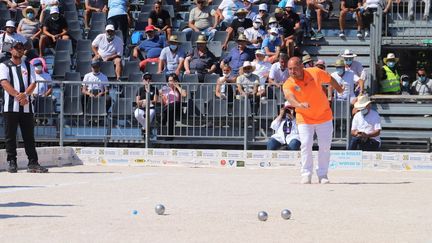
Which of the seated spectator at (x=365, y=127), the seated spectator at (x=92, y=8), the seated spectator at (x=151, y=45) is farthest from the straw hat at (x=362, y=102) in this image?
the seated spectator at (x=92, y=8)

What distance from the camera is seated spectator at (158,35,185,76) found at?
75.4ft

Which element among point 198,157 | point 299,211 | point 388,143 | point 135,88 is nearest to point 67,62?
point 135,88

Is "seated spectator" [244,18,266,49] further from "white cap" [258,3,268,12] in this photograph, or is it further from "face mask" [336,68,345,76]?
"face mask" [336,68,345,76]

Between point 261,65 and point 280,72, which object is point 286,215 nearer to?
point 280,72

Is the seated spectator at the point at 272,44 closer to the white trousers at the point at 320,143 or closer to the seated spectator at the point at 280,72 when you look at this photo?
the seated spectator at the point at 280,72

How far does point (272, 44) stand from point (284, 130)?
11.1 feet

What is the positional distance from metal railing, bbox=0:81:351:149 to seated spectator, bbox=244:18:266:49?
2.84 meters

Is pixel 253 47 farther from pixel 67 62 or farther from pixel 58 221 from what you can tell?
pixel 58 221

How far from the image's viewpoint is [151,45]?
79.4ft

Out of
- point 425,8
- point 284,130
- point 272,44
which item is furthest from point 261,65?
point 425,8

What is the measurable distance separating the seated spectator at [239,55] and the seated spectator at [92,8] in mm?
4923

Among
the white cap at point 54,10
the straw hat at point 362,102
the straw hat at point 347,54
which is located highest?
the white cap at point 54,10

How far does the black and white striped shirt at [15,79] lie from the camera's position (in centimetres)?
1678

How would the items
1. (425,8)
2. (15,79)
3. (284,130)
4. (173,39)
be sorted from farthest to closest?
(425,8) → (173,39) → (284,130) → (15,79)
